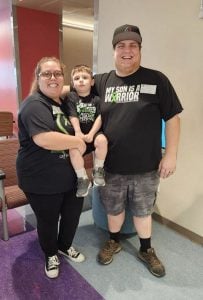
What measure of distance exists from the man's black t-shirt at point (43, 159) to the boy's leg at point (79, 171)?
0.04 meters

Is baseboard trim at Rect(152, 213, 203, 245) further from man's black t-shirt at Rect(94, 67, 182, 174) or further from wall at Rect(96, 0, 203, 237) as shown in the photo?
man's black t-shirt at Rect(94, 67, 182, 174)

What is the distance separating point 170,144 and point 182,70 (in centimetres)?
78

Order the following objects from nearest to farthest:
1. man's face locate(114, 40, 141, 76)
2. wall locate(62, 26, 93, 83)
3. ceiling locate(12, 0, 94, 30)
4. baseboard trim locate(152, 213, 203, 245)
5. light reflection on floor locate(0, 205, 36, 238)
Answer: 1. man's face locate(114, 40, 141, 76)
2. baseboard trim locate(152, 213, 203, 245)
3. light reflection on floor locate(0, 205, 36, 238)
4. ceiling locate(12, 0, 94, 30)
5. wall locate(62, 26, 93, 83)

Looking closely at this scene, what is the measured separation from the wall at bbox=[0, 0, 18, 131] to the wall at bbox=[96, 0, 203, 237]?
2433 mm

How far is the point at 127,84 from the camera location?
69.7 inches

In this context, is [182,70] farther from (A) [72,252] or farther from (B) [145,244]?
(A) [72,252]

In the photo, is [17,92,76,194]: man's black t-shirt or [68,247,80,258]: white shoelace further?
[68,247,80,258]: white shoelace

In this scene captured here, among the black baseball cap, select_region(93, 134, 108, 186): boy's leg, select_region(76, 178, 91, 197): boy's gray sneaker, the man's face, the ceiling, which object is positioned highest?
the ceiling

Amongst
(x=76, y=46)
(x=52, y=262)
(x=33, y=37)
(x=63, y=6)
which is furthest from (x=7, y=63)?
(x=52, y=262)

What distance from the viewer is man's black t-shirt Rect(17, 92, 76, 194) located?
65.2 inches

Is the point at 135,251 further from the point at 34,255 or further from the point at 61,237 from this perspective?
the point at 34,255

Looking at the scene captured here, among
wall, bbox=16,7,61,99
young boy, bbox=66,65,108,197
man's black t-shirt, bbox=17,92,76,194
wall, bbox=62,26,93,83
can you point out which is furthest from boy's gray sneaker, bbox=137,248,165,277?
wall, bbox=62,26,93,83

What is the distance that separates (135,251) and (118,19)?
7.08 feet

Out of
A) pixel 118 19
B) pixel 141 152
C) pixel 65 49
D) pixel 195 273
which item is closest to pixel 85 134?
pixel 141 152
